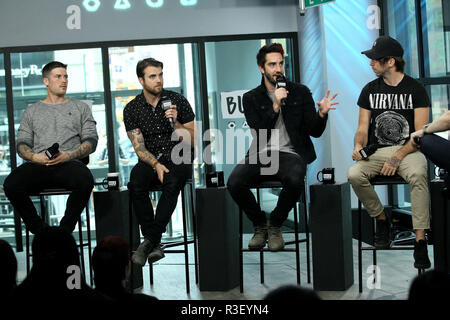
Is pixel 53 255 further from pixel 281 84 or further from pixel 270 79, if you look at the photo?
pixel 270 79

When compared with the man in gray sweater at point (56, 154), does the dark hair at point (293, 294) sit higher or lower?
lower

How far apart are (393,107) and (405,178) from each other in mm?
439

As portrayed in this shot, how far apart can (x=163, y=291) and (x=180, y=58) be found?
2887mm

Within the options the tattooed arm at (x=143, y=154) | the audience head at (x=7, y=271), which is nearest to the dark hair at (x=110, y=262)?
the audience head at (x=7, y=271)

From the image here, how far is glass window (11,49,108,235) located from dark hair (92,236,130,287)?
390 cm

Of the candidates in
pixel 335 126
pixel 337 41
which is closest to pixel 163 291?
pixel 335 126

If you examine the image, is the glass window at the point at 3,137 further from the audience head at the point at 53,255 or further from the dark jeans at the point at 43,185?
the audience head at the point at 53,255

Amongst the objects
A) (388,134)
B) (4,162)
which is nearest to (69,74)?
(4,162)

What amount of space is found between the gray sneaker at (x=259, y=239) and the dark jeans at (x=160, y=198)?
522mm

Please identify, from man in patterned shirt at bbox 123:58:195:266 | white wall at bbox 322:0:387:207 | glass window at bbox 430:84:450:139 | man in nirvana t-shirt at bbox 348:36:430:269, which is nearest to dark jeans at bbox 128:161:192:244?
man in patterned shirt at bbox 123:58:195:266

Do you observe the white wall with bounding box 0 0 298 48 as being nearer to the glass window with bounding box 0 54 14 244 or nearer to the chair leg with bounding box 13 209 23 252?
the glass window with bounding box 0 54 14 244

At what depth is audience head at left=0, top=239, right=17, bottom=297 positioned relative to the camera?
197cm

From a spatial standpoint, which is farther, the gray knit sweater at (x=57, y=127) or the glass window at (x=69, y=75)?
the glass window at (x=69, y=75)

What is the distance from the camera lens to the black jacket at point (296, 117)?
12.4 ft
